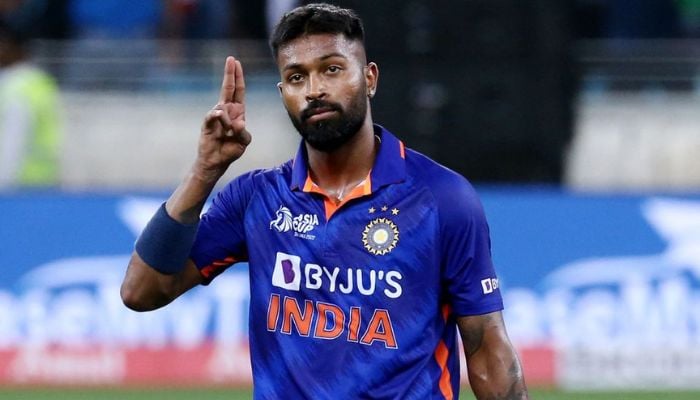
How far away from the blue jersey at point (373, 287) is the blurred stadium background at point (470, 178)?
220 inches

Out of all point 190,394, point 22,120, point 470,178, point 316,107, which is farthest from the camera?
point 470,178

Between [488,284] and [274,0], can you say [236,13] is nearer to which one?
[274,0]

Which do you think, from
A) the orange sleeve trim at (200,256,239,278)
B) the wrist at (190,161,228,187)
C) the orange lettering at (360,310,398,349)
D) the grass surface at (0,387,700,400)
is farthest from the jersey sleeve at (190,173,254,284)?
the grass surface at (0,387,700,400)

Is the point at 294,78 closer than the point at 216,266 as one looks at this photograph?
Yes

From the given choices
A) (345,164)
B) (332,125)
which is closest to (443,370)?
(345,164)

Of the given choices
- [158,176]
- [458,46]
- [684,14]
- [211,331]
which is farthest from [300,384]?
[684,14]

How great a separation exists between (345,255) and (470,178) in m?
6.87

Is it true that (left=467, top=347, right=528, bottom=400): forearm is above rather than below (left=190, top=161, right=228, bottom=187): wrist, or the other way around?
below

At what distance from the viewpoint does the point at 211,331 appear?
1060 centimetres

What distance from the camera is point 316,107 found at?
14.6ft

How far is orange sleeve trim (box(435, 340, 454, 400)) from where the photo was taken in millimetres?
4566

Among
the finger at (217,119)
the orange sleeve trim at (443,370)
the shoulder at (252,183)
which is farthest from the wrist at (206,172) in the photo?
the orange sleeve trim at (443,370)

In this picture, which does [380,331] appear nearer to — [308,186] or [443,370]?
[443,370]

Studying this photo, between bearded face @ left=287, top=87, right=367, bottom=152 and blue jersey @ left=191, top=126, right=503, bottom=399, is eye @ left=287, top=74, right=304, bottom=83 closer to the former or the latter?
bearded face @ left=287, top=87, right=367, bottom=152
